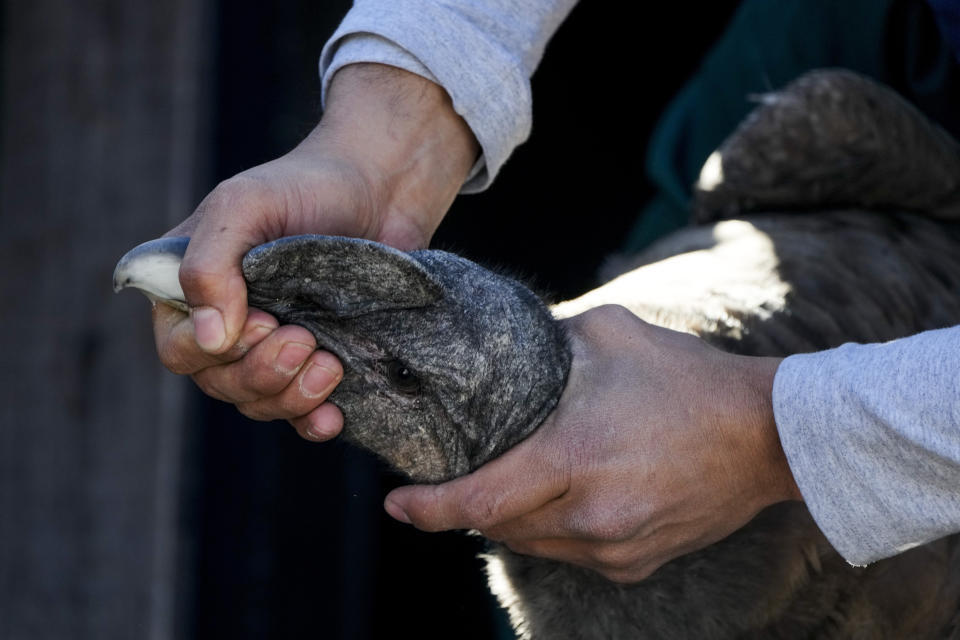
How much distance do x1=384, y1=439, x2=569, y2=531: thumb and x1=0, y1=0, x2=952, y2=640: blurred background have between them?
224cm

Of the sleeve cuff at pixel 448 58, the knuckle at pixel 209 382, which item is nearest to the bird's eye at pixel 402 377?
the knuckle at pixel 209 382

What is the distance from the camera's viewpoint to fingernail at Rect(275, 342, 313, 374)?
1445 mm

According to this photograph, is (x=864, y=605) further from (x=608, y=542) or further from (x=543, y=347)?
(x=543, y=347)

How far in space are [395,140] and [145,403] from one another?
218 centimetres

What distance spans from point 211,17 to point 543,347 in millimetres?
2544

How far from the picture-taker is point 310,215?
1711mm

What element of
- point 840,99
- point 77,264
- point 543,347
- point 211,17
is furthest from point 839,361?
point 77,264

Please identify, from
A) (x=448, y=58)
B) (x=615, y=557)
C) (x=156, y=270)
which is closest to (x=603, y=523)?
(x=615, y=557)

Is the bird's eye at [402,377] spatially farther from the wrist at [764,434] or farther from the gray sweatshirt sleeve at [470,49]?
the gray sweatshirt sleeve at [470,49]

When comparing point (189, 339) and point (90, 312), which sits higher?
point (189, 339)

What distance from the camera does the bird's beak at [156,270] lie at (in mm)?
1391

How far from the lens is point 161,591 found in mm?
3654

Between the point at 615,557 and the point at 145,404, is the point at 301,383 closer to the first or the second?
the point at 615,557

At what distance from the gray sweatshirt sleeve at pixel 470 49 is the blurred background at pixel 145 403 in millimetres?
1585
